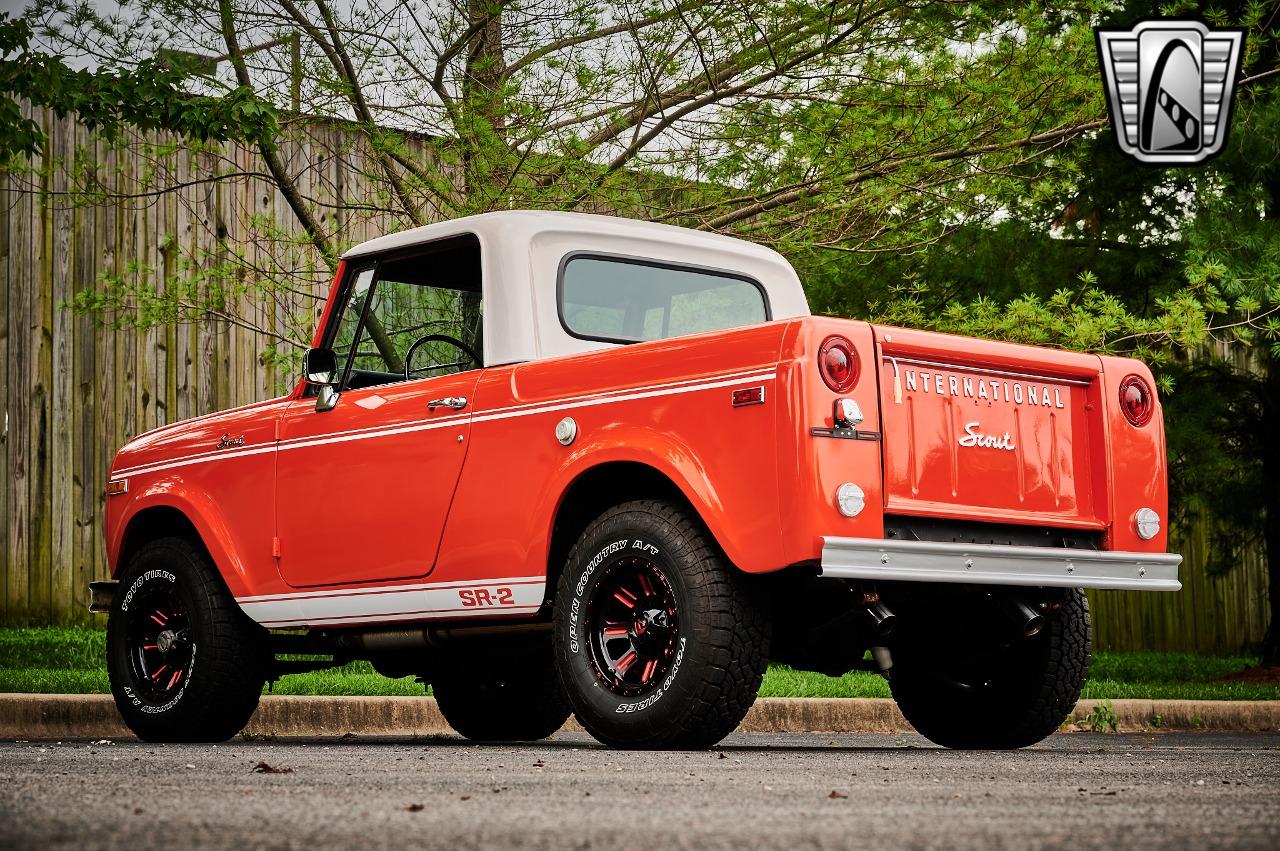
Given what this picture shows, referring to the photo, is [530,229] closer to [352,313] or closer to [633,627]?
[352,313]

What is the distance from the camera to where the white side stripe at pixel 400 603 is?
6484 millimetres

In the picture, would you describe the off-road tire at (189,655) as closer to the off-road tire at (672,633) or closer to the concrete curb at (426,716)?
the concrete curb at (426,716)

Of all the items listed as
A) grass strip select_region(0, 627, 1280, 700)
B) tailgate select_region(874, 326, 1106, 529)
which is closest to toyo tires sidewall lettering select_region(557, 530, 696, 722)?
tailgate select_region(874, 326, 1106, 529)

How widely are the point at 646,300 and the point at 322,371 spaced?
1.45m

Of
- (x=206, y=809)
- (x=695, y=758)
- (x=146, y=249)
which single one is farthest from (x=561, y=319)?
(x=146, y=249)

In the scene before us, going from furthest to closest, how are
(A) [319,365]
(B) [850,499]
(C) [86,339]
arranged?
1. (C) [86,339]
2. (A) [319,365]
3. (B) [850,499]

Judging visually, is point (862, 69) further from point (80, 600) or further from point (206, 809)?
point (206, 809)

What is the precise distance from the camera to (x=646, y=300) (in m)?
7.41

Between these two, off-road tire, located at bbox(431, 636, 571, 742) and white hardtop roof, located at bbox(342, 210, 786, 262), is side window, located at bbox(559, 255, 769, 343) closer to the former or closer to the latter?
white hardtop roof, located at bbox(342, 210, 786, 262)

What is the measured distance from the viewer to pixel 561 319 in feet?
23.0

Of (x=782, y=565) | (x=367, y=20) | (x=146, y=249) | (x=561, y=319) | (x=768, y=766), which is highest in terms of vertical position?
(x=367, y=20)

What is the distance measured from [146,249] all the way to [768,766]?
27.3ft

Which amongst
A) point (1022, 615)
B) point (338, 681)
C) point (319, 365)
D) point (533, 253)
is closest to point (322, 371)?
point (319, 365)

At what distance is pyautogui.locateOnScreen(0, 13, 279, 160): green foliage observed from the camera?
8.74 metres
